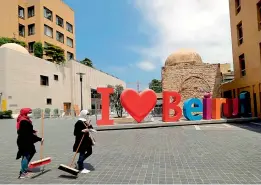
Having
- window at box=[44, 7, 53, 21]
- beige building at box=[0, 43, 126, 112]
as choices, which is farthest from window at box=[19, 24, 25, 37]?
beige building at box=[0, 43, 126, 112]

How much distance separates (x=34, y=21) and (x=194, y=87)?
30.4 m

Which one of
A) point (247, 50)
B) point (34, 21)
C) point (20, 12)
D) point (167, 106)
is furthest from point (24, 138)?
point (20, 12)

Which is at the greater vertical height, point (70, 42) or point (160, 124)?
point (70, 42)

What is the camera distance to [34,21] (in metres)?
42.0

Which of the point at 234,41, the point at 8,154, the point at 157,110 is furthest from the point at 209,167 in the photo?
the point at 157,110

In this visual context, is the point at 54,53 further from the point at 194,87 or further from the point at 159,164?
the point at 159,164

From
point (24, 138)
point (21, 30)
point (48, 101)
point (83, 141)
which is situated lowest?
point (83, 141)

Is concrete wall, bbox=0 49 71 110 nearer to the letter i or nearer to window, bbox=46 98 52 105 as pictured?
window, bbox=46 98 52 105

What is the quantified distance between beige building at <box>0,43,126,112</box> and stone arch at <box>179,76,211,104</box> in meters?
20.3

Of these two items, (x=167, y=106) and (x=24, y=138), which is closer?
(x=24, y=138)

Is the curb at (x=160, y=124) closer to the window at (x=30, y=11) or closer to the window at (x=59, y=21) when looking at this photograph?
the window at (x=30, y=11)

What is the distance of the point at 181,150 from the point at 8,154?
6.22 meters

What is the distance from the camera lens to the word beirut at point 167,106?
52.5 ft

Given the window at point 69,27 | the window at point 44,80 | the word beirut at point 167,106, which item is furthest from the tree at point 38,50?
the word beirut at point 167,106
